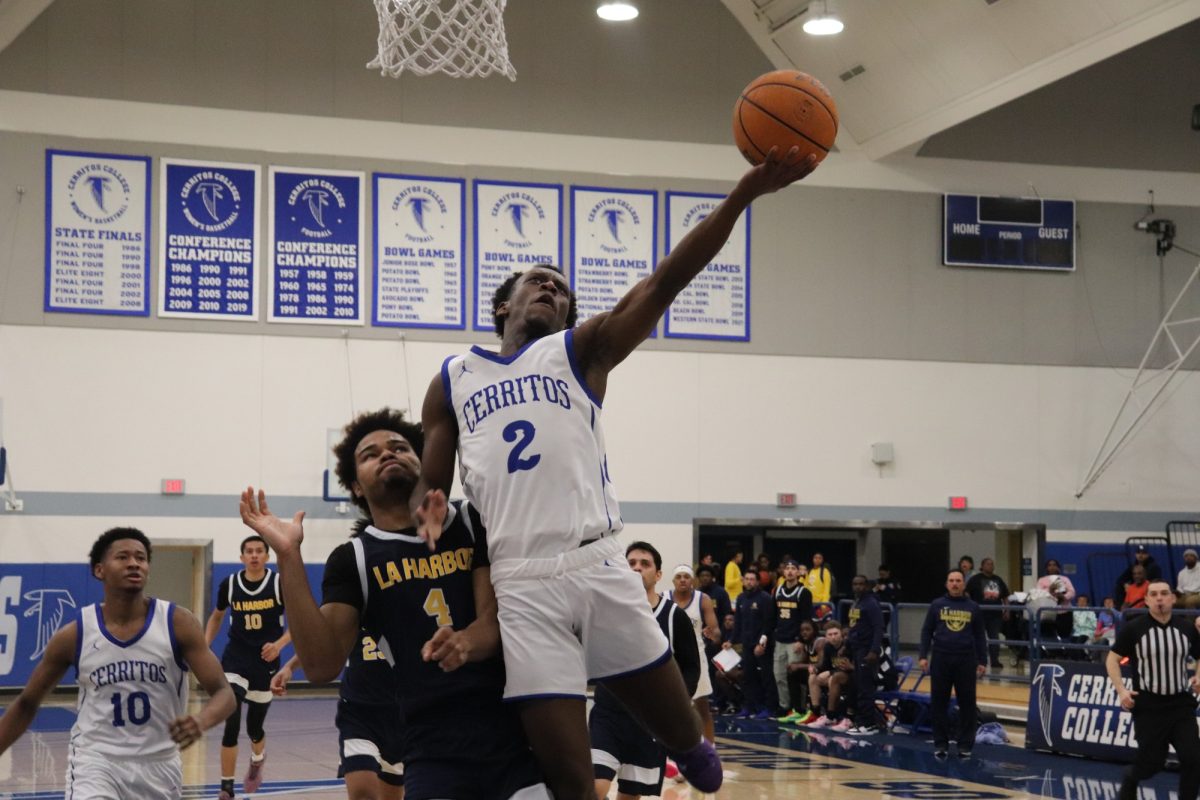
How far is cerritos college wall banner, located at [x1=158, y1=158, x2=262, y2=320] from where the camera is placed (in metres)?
21.5

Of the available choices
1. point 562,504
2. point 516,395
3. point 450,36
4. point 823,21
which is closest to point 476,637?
point 562,504

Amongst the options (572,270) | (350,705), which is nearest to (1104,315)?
(572,270)

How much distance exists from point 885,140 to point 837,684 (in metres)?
10.0

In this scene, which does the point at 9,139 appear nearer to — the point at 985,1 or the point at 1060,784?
the point at 985,1

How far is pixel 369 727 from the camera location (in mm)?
7809

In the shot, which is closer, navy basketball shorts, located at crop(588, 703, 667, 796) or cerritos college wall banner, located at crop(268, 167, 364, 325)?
navy basketball shorts, located at crop(588, 703, 667, 796)

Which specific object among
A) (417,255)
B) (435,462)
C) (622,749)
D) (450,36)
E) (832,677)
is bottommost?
(832,677)

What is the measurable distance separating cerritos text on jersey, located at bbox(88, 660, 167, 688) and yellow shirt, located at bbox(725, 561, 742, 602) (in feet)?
56.1

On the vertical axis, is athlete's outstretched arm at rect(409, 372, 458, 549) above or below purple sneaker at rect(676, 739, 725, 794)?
above

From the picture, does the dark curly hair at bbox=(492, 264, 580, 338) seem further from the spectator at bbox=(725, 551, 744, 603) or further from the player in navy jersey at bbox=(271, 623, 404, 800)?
the spectator at bbox=(725, 551, 744, 603)

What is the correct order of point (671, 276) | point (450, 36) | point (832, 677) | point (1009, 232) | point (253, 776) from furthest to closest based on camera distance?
1. point (1009, 232)
2. point (832, 677)
3. point (450, 36)
4. point (253, 776)
5. point (671, 276)

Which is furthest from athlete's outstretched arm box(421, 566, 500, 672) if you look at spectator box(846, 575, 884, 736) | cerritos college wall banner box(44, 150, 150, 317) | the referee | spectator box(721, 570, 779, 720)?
cerritos college wall banner box(44, 150, 150, 317)

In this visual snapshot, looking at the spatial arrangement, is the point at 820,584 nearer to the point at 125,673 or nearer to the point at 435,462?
the point at 125,673

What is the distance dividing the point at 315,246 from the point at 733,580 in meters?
8.31
